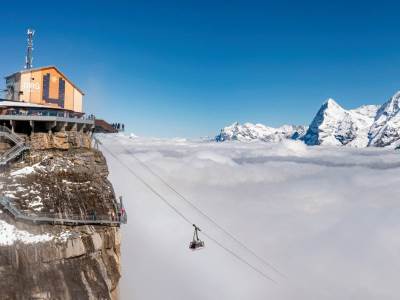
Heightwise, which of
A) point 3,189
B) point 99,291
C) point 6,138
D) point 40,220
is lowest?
point 99,291

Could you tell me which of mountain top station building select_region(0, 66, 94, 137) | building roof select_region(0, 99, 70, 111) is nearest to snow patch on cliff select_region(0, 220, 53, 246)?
mountain top station building select_region(0, 66, 94, 137)

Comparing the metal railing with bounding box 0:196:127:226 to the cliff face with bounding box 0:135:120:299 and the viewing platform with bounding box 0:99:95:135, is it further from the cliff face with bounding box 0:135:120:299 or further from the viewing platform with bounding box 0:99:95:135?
the viewing platform with bounding box 0:99:95:135

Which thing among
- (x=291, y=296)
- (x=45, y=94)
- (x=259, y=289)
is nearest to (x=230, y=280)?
(x=259, y=289)

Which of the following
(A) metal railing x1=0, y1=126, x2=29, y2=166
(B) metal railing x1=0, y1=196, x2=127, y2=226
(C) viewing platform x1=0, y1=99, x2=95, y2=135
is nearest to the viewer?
(B) metal railing x1=0, y1=196, x2=127, y2=226

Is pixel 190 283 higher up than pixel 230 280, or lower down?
higher up

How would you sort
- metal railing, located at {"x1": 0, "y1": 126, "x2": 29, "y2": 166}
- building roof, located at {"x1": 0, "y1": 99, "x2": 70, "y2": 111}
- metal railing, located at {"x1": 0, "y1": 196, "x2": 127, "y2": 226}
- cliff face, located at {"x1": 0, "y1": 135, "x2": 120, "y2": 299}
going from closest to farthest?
cliff face, located at {"x1": 0, "y1": 135, "x2": 120, "y2": 299} → metal railing, located at {"x1": 0, "y1": 196, "x2": 127, "y2": 226} → metal railing, located at {"x1": 0, "y1": 126, "x2": 29, "y2": 166} → building roof, located at {"x1": 0, "y1": 99, "x2": 70, "y2": 111}

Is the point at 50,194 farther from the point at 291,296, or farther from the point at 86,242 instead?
the point at 291,296

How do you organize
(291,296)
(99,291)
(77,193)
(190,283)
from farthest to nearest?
(291,296) < (190,283) < (77,193) < (99,291)
